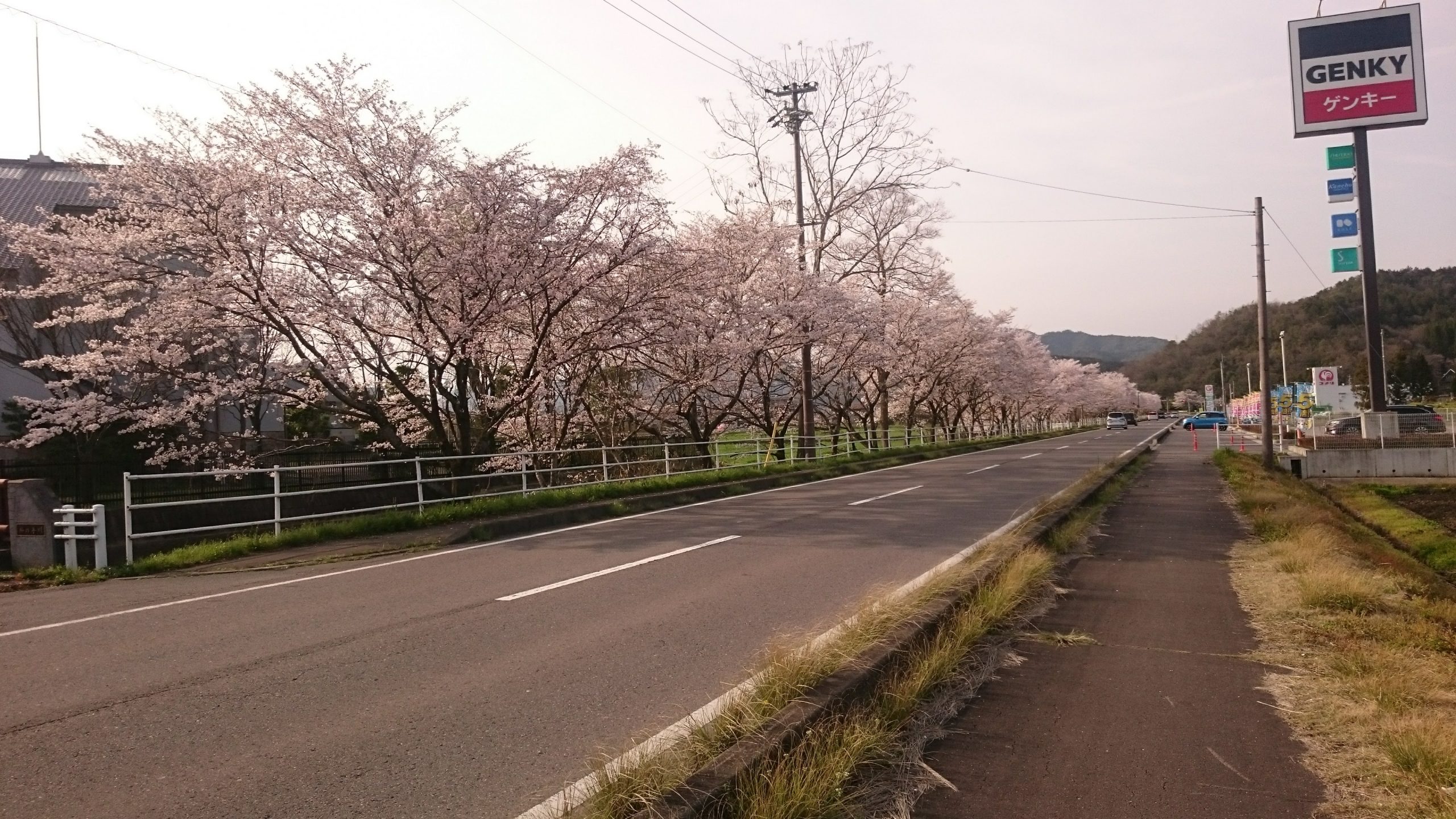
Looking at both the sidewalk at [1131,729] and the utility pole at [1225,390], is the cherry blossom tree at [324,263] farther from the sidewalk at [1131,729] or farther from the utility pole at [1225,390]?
the utility pole at [1225,390]

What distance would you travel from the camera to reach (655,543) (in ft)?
34.0

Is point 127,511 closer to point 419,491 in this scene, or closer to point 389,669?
point 419,491

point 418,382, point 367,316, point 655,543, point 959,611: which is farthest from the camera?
point 418,382

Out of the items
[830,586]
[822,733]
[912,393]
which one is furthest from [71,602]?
[912,393]

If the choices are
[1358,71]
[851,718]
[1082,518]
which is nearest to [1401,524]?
[1082,518]

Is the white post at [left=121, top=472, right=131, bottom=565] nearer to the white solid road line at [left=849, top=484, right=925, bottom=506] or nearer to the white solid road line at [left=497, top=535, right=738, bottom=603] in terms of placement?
the white solid road line at [left=497, top=535, right=738, bottom=603]

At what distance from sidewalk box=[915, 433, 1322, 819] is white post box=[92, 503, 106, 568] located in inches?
379

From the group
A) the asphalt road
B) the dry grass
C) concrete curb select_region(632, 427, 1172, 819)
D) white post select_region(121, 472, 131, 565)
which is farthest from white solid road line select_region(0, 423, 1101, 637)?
concrete curb select_region(632, 427, 1172, 819)

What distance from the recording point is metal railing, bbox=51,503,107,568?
9344 millimetres

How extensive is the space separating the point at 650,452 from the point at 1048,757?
2305cm

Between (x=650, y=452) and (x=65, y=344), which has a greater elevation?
(x=65, y=344)

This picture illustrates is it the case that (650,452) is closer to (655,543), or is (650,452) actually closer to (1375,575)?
(655,543)

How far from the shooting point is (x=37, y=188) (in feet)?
88.7

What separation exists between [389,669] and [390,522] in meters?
7.35
